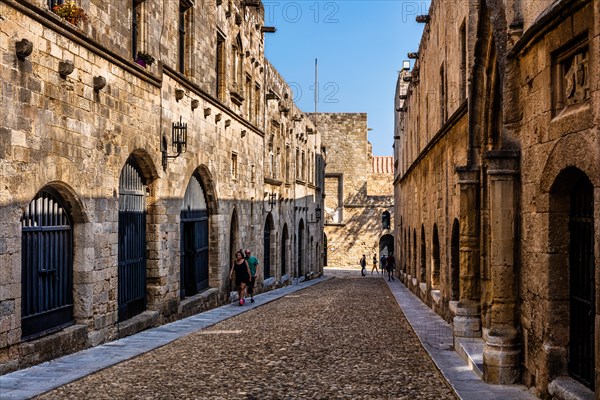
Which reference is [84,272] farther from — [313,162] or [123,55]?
[313,162]

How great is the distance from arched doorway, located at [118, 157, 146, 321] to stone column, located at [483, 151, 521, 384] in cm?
643

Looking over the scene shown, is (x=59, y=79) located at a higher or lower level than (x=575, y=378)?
higher

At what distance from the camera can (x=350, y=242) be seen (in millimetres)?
47781

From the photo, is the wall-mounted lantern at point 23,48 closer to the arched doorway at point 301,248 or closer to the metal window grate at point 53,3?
the metal window grate at point 53,3

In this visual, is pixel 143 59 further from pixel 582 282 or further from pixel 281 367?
pixel 582 282

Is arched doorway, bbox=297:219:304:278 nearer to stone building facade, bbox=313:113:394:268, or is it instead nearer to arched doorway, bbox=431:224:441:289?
stone building facade, bbox=313:113:394:268

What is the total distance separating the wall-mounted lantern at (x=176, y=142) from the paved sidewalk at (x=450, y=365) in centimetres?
554

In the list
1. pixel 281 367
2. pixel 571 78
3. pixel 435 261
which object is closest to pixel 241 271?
pixel 435 261

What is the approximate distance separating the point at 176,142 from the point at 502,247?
26.1ft

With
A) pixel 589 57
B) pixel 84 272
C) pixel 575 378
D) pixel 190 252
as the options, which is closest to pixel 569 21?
pixel 589 57

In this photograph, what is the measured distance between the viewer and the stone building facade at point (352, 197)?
155 ft

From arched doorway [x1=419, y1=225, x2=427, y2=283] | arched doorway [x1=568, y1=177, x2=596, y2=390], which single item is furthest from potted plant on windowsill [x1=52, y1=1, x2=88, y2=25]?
arched doorway [x1=419, y1=225, x2=427, y2=283]

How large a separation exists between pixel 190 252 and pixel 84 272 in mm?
5974

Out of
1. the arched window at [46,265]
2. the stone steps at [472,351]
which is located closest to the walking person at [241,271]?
the arched window at [46,265]
